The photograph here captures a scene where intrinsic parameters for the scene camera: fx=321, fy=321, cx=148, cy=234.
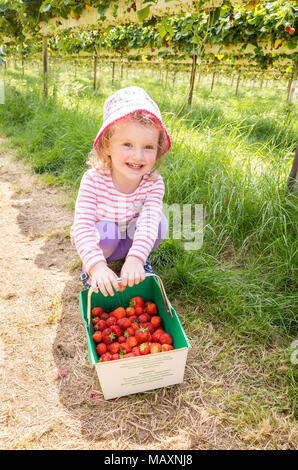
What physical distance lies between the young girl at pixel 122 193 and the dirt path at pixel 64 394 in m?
0.32

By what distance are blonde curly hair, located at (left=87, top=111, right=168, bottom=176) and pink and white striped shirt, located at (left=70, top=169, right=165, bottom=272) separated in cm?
4

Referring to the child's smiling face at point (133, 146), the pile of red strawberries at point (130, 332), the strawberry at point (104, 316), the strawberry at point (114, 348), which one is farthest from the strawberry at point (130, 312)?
the child's smiling face at point (133, 146)

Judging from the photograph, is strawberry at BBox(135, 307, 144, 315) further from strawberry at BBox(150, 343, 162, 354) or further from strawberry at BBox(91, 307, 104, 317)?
strawberry at BBox(150, 343, 162, 354)

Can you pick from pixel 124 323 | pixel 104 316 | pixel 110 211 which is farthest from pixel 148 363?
pixel 110 211

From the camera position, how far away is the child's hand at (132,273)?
1349mm

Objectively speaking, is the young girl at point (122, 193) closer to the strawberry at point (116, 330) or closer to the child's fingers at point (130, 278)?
the child's fingers at point (130, 278)

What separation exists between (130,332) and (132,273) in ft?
0.88

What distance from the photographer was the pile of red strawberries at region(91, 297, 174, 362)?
130cm

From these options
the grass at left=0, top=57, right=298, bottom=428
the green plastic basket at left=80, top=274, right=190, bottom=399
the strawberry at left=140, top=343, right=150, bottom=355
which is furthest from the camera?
the grass at left=0, top=57, right=298, bottom=428

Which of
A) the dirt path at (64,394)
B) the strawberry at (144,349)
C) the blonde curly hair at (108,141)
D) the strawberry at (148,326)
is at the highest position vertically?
the blonde curly hair at (108,141)

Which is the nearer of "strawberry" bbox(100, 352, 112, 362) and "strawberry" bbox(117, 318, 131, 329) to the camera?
"strawberry" bbox(100, 352, 112, 362)

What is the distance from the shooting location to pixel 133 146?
140cm

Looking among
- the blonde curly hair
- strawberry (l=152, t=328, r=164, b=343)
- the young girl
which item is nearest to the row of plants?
the blonde curly hair

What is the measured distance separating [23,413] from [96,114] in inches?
142
